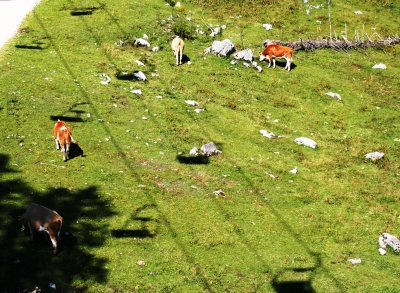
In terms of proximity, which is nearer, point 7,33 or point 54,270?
point 54,270

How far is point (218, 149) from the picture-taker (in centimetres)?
1830

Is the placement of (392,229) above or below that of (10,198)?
below

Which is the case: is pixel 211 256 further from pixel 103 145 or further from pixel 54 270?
pixel 103 145

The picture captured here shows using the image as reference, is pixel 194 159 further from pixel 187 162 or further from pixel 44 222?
pixel 44 222

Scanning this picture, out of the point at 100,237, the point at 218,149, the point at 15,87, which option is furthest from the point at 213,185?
the point at 15,87

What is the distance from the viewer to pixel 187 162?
56.2ft

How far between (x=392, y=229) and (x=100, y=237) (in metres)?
9.10

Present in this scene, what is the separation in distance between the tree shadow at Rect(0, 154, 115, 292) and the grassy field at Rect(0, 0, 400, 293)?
0.04 meters

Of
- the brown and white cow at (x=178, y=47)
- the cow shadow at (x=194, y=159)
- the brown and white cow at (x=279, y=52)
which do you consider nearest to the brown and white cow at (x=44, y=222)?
the cow shadow at (x=194, y=159)

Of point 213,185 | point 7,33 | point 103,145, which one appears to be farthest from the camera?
point 7,33

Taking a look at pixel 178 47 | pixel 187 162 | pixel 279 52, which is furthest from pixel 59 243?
pixel 279 52

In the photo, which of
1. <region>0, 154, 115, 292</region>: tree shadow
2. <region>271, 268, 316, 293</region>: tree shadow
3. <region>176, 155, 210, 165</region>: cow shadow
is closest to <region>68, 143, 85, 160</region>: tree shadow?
<region>0, 154, 115, 292</region>: tree shadow

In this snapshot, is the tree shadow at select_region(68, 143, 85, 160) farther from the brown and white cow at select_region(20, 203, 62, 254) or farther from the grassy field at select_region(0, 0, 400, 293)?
the brown and white cow at select_region(20, 203, 62, 254)

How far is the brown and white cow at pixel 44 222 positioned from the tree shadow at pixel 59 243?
42cm
